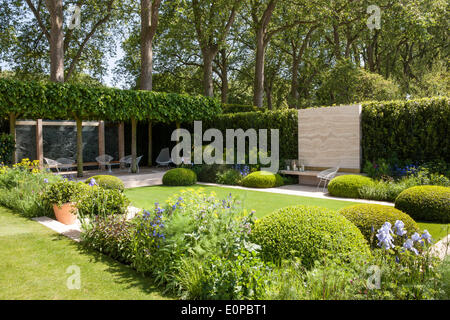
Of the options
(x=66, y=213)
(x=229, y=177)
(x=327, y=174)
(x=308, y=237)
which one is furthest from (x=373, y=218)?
(x=229, y=177)

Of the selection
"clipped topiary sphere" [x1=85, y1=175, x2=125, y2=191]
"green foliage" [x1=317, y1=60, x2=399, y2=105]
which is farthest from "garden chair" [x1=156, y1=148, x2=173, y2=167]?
"green foliage" [x1=317, y1=60, x2=399, y2=105]

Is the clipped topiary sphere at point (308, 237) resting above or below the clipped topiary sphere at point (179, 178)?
above

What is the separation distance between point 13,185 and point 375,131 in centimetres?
1061

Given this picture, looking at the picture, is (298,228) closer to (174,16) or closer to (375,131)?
(375,131)

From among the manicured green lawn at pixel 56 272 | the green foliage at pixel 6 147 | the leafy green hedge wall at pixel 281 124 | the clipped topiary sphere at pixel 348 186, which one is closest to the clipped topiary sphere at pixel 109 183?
the manicured green lawn at pixel 56 272

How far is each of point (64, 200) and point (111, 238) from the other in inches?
96.5

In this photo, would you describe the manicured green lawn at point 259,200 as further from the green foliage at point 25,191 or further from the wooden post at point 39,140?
the wooden post at point 39,140

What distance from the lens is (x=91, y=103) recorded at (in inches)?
460

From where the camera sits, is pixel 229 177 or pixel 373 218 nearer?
pixel 373 218

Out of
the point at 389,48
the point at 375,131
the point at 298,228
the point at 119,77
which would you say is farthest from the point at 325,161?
the point at 119,77

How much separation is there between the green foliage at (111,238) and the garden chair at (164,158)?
10689mm

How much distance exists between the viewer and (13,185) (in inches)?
343

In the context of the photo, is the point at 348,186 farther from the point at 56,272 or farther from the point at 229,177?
the point at 56,272

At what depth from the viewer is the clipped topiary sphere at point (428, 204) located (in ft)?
20.9
